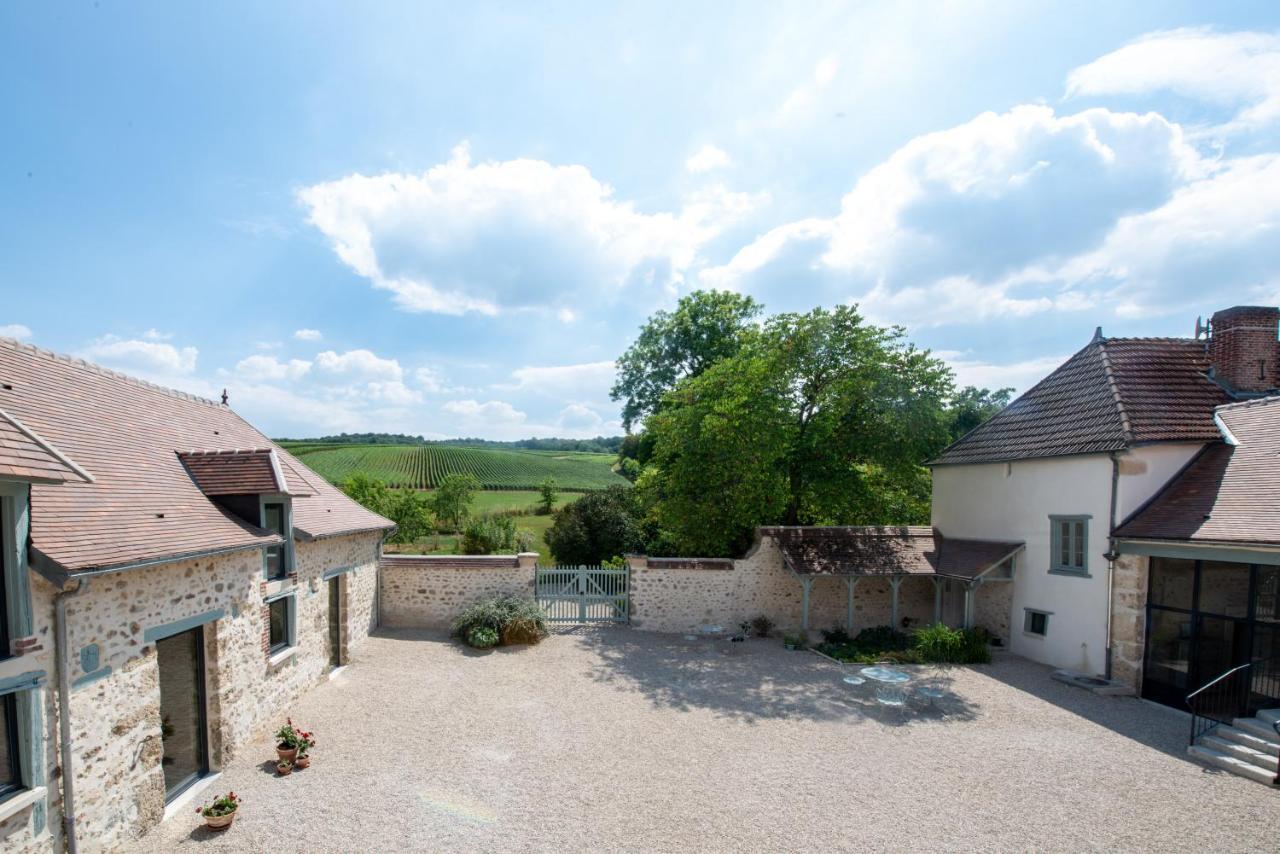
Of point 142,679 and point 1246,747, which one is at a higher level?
point 142,679

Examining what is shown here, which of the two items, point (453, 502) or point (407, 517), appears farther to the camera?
point (453, 502)

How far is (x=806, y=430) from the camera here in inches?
621

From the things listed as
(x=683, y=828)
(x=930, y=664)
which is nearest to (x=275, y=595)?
(x=683, y=828)

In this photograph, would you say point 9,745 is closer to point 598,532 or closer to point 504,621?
point 504,621

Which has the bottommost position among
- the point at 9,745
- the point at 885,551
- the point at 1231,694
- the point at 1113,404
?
the point at 1231,694

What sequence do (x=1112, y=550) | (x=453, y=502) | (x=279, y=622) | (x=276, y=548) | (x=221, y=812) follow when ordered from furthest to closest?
(x=453, y=502), (x=1112, y=550), (x=279, y=622), (x=276, y=548), (x=221, y=812)

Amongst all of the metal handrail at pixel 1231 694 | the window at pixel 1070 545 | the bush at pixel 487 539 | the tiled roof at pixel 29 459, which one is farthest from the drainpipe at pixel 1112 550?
the bush at pixel 487 539

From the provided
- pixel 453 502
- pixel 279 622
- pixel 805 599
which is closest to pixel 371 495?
pixel 453 502

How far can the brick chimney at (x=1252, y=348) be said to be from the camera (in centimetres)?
1227

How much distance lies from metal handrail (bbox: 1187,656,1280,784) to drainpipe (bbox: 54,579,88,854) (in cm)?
1399

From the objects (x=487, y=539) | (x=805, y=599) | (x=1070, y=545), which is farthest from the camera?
(x=487, y=539)

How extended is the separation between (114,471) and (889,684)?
1212 cm

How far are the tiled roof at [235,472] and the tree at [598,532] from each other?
13.7 m

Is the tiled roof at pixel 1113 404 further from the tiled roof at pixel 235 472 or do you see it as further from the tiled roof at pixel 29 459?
the tiled roof at pixel 29 459
